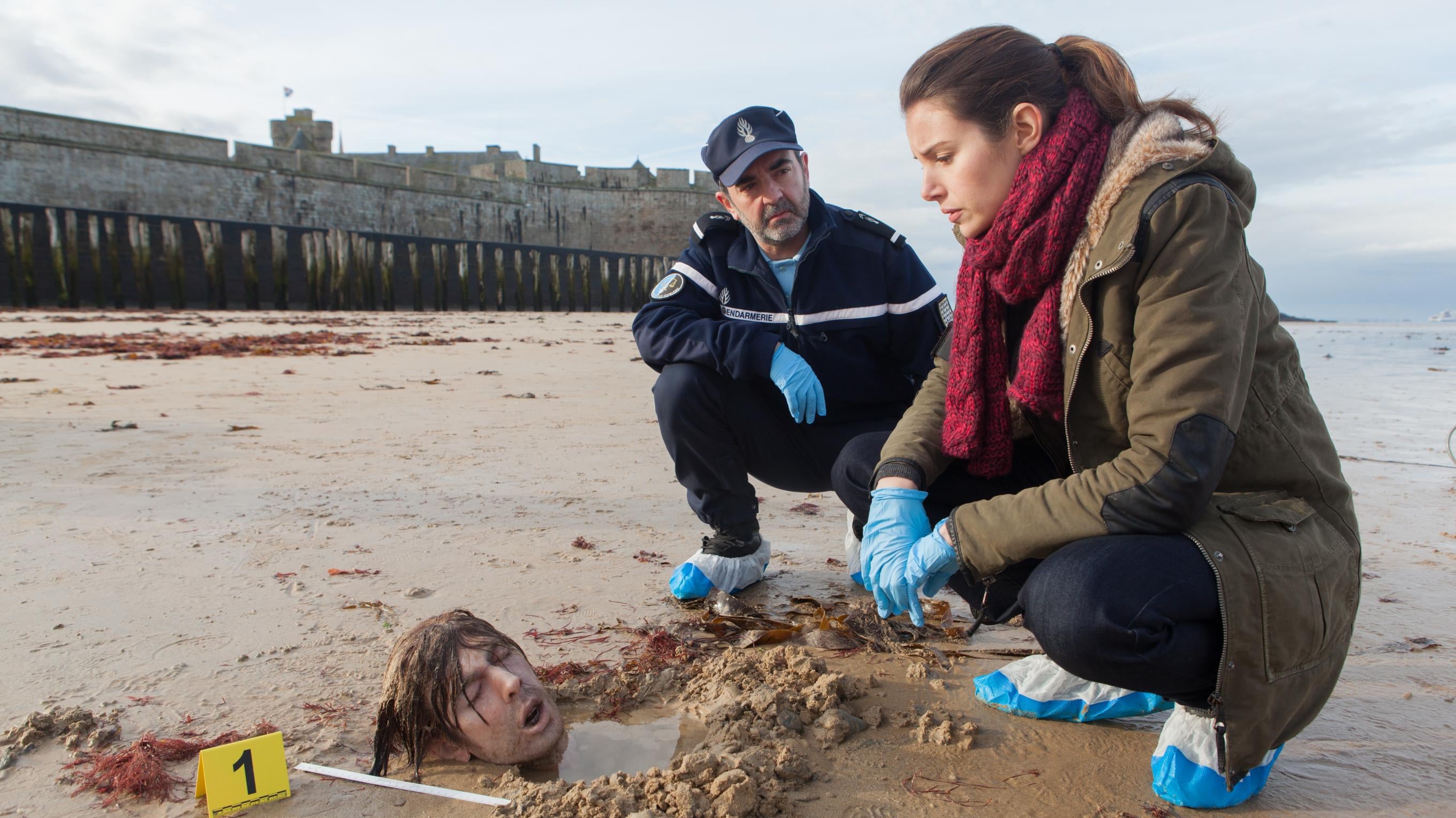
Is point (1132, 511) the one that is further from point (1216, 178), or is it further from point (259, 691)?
point (259, 691)

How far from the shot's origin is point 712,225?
118 inches

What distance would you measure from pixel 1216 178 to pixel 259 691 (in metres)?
2.26

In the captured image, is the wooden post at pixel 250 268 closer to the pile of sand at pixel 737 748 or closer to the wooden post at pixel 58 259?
the wooden post at pixel 58 259

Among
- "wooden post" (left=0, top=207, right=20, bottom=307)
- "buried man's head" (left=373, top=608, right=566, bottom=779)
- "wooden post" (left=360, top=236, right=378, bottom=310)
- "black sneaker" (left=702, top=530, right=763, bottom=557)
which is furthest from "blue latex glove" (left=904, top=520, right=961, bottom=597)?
"wooden post" (left=360, top=236, right=378, bottom=310)

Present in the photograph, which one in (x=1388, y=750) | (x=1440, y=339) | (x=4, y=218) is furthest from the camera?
(x=1440, y=339)

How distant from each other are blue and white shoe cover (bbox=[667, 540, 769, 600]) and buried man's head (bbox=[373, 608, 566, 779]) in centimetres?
90

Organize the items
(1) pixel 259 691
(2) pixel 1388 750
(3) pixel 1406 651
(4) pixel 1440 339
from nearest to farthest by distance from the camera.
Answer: (2) pixel 1388 750, (1) pixel 259 691, (3) pixel 1406 651, (4) pixel 1440 339

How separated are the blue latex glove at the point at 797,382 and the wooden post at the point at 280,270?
2071cm

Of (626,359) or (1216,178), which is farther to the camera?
(626,359)

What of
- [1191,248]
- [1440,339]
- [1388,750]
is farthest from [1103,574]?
[1440,339]

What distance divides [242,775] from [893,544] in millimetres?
1322

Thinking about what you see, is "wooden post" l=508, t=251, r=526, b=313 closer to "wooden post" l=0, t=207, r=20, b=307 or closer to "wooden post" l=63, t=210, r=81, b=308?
"wooden post" l=63, t=210, r=81, b=308

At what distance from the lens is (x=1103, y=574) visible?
61.1 inches

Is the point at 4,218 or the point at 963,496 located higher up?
the point at 4,218
